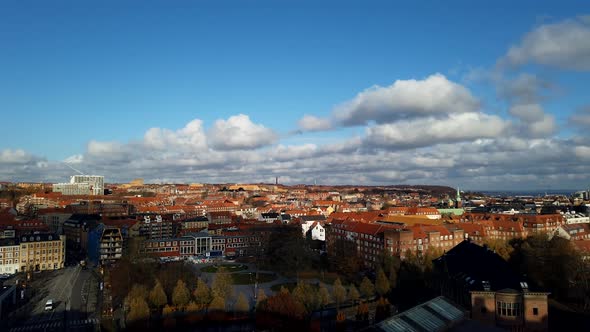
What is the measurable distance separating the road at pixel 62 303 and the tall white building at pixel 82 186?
113780 mm

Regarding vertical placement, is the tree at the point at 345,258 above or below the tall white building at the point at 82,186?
below

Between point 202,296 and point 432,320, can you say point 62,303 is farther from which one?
point 432,320

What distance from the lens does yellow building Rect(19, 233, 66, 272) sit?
63.5 meters

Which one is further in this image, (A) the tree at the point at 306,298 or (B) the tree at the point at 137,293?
(A) the tree at the point at 306,298

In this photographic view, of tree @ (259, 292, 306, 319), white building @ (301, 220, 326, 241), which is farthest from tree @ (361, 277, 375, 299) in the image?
white building @ (301, 220, 326, 241)

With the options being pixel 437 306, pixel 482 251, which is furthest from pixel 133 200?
pixel 437 306

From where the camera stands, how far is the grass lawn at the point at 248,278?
5509cm

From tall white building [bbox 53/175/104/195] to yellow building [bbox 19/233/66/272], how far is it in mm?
106534

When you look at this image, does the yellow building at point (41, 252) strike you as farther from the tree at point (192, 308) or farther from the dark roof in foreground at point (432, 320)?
the dark roof in foreground at point (432, 320)

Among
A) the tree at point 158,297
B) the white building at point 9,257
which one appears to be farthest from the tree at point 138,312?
the white building at point 9,257

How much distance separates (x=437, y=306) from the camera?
2483cm

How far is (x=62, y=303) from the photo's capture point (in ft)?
152

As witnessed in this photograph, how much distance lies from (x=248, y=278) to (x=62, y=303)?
20.8m

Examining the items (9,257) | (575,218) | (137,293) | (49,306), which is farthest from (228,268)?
(575,218)
